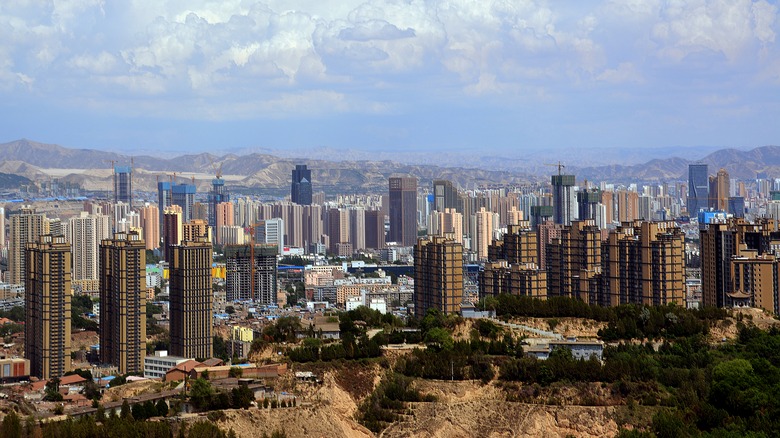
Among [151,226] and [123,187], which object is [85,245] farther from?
[123,187]

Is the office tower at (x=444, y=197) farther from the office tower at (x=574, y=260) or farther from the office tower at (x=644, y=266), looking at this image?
the office tower at (x=644, y=266)

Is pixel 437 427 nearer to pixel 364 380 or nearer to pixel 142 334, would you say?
pixel 364 380

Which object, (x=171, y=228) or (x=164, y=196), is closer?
(x=171, y=228)

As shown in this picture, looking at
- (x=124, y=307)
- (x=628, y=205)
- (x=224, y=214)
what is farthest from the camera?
(x=224, y=214)

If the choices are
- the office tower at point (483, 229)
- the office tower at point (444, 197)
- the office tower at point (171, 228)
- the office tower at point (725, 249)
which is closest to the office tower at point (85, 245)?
the office tower at point (171, 228)

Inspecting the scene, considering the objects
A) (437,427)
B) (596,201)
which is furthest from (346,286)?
(437,427)

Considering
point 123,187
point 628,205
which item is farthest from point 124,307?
point 123,187
